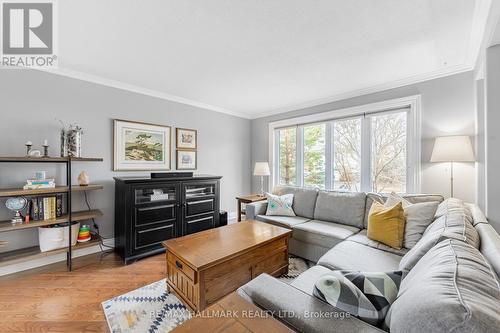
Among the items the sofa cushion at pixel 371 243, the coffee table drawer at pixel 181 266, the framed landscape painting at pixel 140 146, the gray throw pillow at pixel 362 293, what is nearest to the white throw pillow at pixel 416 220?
the sofa cushion at pixel 371 243

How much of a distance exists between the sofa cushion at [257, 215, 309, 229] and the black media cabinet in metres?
0.91

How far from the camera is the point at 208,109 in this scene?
4148 mm

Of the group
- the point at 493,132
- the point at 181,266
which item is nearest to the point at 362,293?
the point at 181,266

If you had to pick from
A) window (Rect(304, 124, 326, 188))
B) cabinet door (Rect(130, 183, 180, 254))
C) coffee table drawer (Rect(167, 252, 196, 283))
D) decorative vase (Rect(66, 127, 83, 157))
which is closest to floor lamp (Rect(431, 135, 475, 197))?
window (Rect(304, 124, 326, 188))


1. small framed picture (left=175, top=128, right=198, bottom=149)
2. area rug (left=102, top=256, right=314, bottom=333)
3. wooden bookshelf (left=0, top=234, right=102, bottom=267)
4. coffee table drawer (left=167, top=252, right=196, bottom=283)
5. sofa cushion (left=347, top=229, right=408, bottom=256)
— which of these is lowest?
area rug (left=102, top=256, right=314, bottom=333)

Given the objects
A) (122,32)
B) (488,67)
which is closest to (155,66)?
(122,32)

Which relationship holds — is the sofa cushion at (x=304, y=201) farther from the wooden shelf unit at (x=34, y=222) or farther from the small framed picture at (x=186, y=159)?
the wooden shelf unit at (x=34, y=222)

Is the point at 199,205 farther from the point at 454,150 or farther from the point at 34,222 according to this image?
the point at 454,150

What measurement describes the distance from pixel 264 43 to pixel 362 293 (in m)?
2.10

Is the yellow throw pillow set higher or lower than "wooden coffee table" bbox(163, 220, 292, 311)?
higher

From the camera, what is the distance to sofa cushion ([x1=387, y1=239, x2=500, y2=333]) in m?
0.55

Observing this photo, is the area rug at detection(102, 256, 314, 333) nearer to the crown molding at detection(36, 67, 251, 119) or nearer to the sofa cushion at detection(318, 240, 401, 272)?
the sofa cushion at detection(318, 240, 401, 272)

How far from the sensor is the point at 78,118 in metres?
2.75

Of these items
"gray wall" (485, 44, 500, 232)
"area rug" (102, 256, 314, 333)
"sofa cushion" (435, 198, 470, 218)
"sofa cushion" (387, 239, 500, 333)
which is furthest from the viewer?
"sofa cushion" (435, 198, 470, 218)
